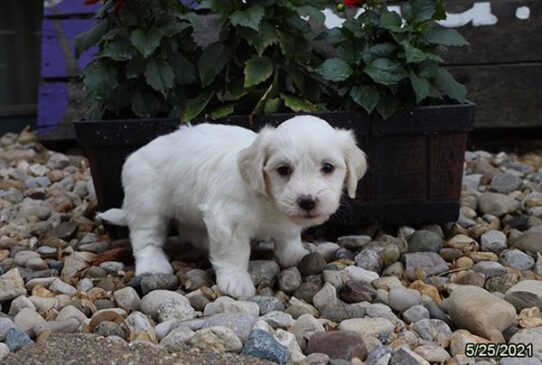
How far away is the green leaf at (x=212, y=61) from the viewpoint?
3.81m

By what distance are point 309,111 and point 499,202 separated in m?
1.23

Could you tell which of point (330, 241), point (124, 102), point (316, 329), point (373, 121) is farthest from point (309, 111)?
point (316, 329)

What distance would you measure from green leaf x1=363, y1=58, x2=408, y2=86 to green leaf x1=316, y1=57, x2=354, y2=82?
0.32 ft

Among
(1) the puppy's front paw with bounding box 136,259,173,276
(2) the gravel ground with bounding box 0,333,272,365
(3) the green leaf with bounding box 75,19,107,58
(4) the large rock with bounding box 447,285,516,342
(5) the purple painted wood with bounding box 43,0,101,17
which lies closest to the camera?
Answer: (2) the gravel ground with bounding box 0,333,272,365

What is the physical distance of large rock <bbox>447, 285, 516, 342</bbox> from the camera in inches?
101

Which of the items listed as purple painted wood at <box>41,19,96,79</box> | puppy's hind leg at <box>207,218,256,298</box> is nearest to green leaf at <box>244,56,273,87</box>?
puppy's hind leg at <box>207,218,256,298</box>

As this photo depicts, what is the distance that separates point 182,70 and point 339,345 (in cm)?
202

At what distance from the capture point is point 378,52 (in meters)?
3.72

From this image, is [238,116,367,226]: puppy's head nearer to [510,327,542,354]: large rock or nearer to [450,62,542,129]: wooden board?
[510,327,542,354]: large rock

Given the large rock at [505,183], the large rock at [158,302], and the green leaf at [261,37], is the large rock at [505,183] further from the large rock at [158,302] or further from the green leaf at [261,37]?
the large rock at [158,302]

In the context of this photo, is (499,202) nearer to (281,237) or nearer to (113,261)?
(281,237)

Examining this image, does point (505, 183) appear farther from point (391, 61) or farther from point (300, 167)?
point (300, 167)

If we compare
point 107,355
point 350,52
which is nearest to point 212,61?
point 350,52

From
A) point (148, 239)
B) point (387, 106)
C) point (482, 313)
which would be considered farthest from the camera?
point (387, 106)
